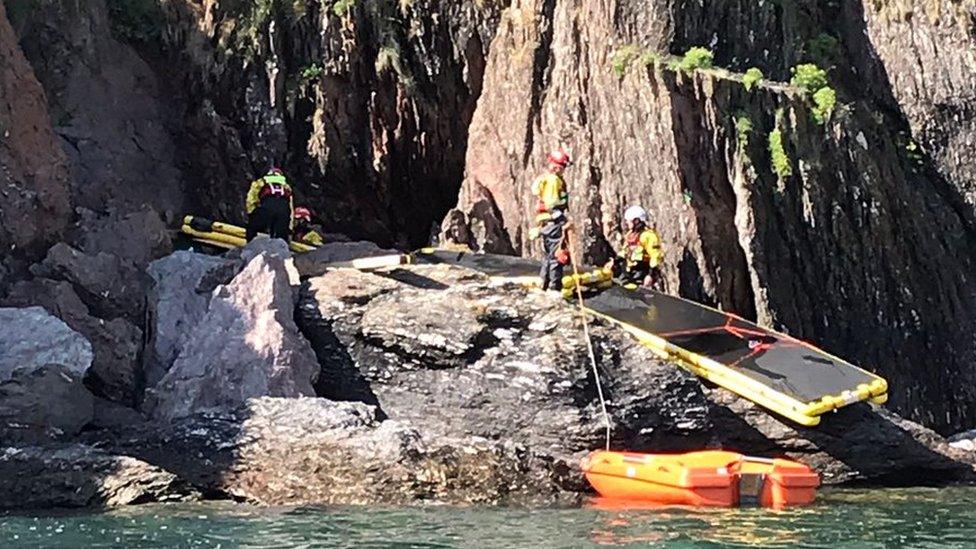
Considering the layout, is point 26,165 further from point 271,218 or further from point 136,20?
point 136,20

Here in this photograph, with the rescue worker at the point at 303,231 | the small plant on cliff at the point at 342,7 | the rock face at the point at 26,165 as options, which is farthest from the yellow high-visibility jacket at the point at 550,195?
the small plant on cliff at the point at 342,7

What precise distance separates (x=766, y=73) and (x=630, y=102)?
86.2 inches

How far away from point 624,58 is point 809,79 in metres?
2.56

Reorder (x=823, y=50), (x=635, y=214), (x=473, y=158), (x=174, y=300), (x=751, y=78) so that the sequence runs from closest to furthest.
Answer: (x=174, y=300) < (x=635, y=214) < (x=751, y=78) < (x=823, y=50) < (x=473, y=158)

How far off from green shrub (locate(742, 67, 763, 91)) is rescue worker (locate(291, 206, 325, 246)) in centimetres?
643

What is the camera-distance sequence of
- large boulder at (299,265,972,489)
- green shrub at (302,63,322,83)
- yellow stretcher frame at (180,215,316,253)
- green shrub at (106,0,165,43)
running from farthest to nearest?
green shrub at (106,0,165,43) → green shrub at (302,63,322,83) → yellow stretcher frame at (180,215,316,253) → large boulder at (299,265,972,489)

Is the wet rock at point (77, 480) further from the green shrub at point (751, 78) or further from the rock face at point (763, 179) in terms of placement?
the green shrub at point (751, 78)

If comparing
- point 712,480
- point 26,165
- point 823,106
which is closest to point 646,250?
point 823,106

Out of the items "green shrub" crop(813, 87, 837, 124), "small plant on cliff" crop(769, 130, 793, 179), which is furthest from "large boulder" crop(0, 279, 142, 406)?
"green shrub" crop(813, 87, 837, 124)

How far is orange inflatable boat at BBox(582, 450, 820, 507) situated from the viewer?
12.1m

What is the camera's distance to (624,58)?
17484mm

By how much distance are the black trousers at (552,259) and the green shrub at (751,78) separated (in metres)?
4.12

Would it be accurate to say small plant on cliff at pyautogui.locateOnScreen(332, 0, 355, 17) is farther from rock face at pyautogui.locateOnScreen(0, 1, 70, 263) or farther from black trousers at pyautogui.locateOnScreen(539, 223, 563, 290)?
black trousers at pyautogui.locateOnScreen(539, 223, 563, 290)

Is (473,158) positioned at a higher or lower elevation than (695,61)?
lower
